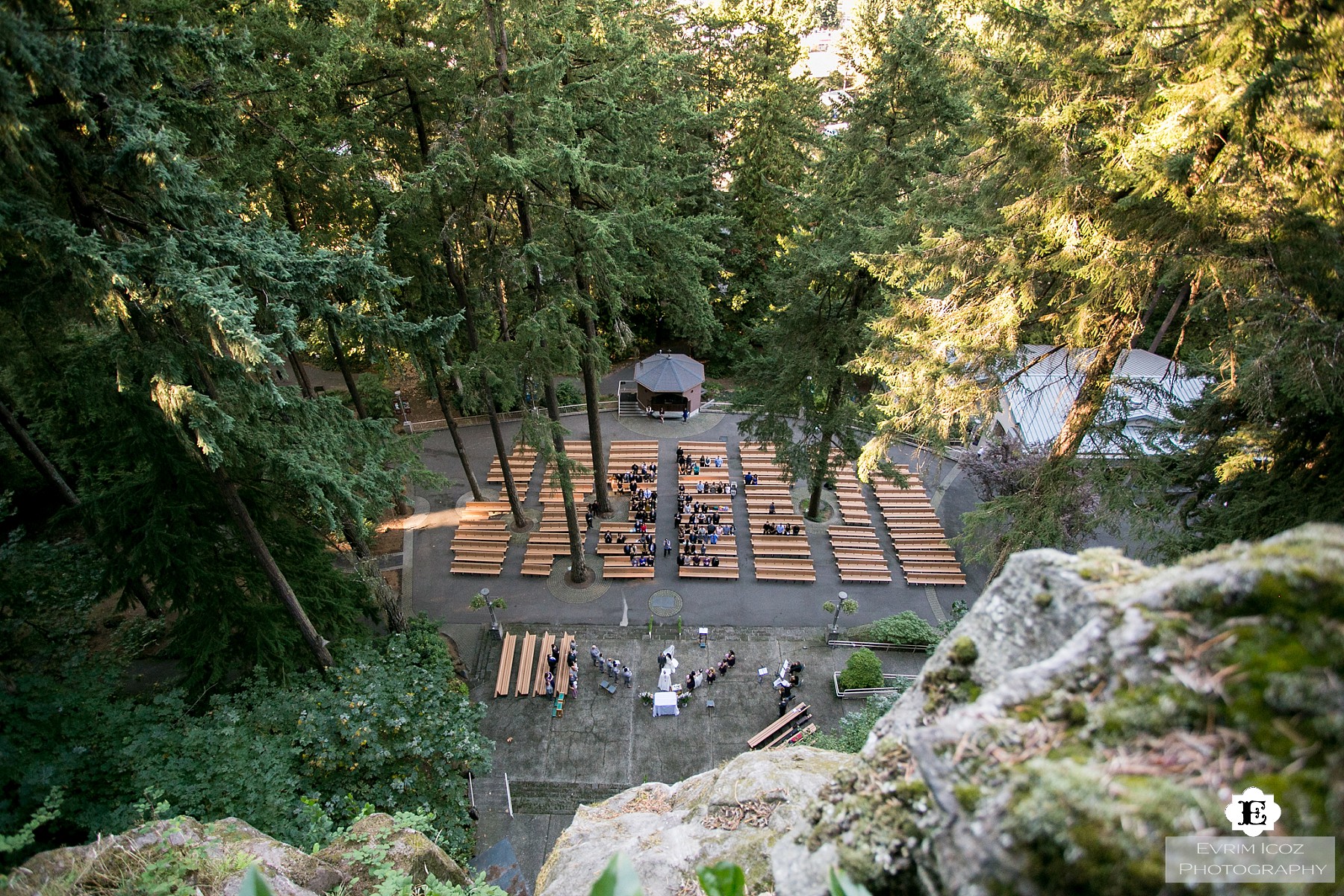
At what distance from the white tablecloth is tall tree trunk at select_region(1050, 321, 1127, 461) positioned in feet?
34.9

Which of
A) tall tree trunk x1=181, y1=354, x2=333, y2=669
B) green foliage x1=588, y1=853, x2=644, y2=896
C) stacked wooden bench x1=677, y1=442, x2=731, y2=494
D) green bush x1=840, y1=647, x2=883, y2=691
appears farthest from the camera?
stacked wooden bench x1=677, y1=442, x2=731, y2=494

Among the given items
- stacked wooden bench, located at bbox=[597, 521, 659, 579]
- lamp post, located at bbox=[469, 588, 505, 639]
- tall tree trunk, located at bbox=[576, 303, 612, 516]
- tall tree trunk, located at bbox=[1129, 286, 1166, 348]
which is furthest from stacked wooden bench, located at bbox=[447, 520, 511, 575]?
tall tree trunk, located at bbox=[1129, 286, 1166, 348]

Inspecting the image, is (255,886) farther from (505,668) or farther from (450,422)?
(450,422)

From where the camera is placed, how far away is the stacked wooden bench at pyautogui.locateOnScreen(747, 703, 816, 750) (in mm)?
15109

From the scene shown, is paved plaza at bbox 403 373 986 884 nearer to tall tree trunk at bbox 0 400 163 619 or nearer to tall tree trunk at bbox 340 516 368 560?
tall tree trunk at bbox 340 516 368 560

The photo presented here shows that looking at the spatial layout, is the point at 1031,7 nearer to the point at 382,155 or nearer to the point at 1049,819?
the point at 1049,819

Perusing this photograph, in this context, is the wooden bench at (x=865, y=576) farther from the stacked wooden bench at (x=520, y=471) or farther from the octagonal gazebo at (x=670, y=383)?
the stacked wooden bench at (x=520, y=471)

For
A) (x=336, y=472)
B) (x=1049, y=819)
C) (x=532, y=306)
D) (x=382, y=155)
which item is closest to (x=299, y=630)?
(x=336, y=472)

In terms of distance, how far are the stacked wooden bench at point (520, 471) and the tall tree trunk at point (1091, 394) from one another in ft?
60.0

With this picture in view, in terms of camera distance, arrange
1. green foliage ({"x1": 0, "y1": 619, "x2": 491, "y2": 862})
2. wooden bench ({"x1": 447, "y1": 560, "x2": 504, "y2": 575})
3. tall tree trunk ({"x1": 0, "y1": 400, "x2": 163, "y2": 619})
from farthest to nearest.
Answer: wooden bench ({"x1": 447, "y1": 560, "x2": 504, "y2": 575}), tall tree trunk ({"x1": 0, "y1": 400, "x2": 163, "y2": 619}), green foliage ({"x1": 0, "y1": 619, "x2": 491, "y2": 862})

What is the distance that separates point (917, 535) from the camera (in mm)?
22391

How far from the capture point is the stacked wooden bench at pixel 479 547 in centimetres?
2058

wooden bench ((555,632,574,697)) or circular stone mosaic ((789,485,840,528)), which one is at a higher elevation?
wooden bench ((555,632,574,697))

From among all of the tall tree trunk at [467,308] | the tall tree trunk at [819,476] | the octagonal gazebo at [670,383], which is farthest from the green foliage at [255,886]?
the octagonal gazebo at [670,383]
